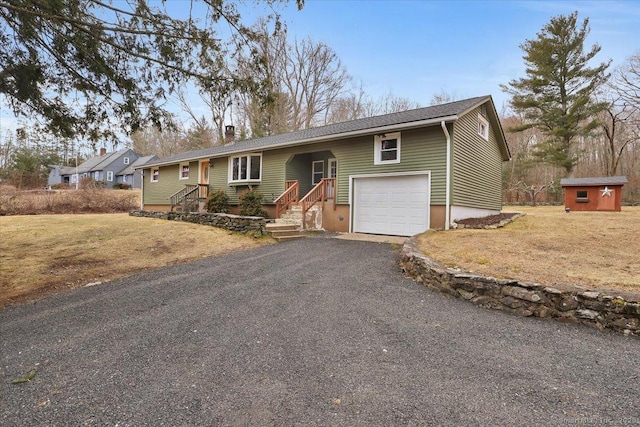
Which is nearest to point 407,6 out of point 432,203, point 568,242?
point 432,203

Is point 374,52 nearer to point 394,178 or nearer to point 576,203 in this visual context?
point 394,178


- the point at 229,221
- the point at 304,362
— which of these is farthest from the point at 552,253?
the point at 229,221

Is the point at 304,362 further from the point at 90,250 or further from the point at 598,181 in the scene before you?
the point at 598,181

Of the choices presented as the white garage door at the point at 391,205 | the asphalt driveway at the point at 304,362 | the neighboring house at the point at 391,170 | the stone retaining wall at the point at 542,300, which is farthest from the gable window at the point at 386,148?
the asphalt driveway at the point at 304,362

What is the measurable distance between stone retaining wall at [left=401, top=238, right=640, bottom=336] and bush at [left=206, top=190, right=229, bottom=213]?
10710 millimetres

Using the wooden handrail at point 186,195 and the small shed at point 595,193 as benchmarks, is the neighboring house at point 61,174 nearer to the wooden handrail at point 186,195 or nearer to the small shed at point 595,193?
the wooden handrail at point 186,195

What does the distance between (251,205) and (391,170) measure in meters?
5.76

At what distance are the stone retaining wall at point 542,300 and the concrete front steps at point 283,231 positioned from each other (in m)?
5.68

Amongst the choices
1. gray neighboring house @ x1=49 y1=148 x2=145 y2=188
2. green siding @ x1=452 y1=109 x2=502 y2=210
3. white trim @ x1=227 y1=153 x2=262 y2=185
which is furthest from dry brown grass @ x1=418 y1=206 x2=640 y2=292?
gray neighboring house @ x1=49 y1=148 x2=145 y2=188

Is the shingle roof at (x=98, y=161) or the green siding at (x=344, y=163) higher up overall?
the shingle roof at (x=98, y=161)

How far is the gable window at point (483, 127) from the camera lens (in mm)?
11841

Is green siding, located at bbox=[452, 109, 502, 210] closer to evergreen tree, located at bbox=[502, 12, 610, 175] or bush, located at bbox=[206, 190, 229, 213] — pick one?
bush, located at bbox=[206, 190, 229, 213]

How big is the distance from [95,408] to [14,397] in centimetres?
72

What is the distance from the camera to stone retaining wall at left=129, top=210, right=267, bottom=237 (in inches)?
405
